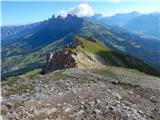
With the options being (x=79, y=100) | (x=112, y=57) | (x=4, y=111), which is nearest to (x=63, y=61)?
(x=112, y=57)

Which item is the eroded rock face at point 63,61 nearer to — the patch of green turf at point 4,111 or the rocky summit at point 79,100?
the rocky summit at point 79,100

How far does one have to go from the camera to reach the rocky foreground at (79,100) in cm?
2950

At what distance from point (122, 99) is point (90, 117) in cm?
720

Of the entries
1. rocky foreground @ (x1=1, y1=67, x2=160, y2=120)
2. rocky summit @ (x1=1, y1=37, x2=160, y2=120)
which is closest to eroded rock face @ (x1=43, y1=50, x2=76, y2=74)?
rocky summit @ (x1=1, y1=37, x2=160, y2=120)

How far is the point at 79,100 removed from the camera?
1309 inches

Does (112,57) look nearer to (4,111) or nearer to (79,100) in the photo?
(79,100)

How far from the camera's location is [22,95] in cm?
3506

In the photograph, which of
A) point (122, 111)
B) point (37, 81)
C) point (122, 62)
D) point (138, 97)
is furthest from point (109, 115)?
point (122, 62)

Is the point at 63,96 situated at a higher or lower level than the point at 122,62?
higher

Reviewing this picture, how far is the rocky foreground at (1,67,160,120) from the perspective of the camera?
29500mm

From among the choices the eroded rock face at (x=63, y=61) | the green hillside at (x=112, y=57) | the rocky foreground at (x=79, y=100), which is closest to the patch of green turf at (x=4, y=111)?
the rocky foreground at (x=79, y=100)

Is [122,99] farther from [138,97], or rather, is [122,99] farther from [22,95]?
[22,95]

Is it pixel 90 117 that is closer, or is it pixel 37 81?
pixel 90 117

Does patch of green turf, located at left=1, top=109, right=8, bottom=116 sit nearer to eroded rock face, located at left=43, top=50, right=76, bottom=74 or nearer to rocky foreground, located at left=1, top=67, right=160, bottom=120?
rocky foreground, located at left=1, top=67, right=160, bottom=120
